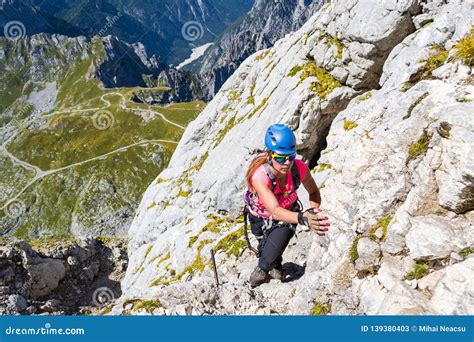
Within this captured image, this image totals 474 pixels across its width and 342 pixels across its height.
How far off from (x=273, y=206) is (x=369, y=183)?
11.8 feet

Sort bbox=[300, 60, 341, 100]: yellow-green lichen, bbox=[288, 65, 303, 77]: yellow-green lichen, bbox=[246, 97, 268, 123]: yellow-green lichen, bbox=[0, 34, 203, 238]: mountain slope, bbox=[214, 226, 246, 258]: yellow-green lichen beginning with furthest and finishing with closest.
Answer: bbox=[0, 34, 203, 238]: mountain slope, bbox=[246, 97, 268, 123]: yellow-green lichen, bbox=[288, 65, 303, 77]: yellow-green lichen, bbox=[300, 60, 341, 100]: yellow-green lichen, bbox=[214, 226, 246, 258]: yellow-green lichen

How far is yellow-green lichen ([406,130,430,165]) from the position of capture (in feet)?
33.0

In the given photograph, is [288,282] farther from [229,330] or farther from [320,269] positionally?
[229,330]

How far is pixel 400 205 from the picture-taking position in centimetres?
1023

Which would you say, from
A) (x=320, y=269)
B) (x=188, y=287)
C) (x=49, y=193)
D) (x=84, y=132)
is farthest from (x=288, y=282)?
(x=84, y=132)

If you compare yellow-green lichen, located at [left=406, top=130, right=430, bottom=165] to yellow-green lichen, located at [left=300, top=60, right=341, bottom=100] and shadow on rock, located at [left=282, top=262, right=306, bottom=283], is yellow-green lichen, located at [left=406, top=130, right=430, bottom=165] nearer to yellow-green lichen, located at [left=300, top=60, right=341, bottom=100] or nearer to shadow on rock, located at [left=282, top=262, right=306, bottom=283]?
shadow on rock, located at [left=282, top=262, right=306, bottom=283]

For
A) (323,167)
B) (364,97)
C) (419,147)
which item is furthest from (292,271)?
(364,97)

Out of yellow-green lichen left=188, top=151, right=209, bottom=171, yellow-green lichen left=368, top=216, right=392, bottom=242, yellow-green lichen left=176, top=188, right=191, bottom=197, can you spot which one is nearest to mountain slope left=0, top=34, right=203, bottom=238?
yellow-green lichen left=188, top=151, right=209, bottom=171

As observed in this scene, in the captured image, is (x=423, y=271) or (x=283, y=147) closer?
(x=423, y=271)

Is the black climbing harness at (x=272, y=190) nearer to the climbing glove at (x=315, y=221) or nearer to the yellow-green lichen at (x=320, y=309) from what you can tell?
the climbing glove at (x=315, y=221)

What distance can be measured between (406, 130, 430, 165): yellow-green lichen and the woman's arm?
4055mm

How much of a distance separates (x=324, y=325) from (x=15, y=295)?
124 ft

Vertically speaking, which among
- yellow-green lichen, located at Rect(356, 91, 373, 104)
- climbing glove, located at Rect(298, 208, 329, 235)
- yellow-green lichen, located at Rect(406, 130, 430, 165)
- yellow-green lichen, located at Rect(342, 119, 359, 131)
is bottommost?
climbing glove, located at Rect(298, 208, 329, 235)

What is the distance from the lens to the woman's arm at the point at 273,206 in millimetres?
9312
